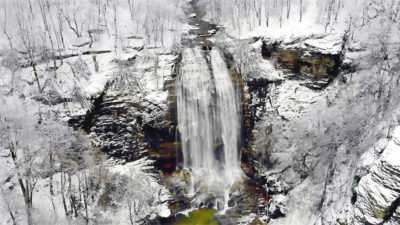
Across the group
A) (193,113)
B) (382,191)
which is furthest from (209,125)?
(382,191)

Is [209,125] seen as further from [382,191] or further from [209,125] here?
[382,191]

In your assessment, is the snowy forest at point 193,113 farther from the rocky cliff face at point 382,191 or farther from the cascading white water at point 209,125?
the rocky cliff face at point 382,191

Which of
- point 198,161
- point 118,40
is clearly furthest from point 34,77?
point 198,161

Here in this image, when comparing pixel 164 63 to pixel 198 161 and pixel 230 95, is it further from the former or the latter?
pixel 198 161

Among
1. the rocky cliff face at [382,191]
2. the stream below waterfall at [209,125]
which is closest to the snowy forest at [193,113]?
the stream below waterfall at [209,125]

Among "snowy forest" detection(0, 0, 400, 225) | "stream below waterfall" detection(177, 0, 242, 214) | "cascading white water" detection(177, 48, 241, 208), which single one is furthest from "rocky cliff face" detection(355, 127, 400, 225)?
"cascading white water" detection(177, 48, 241, 208)

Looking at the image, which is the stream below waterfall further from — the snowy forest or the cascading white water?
the snowy forest
